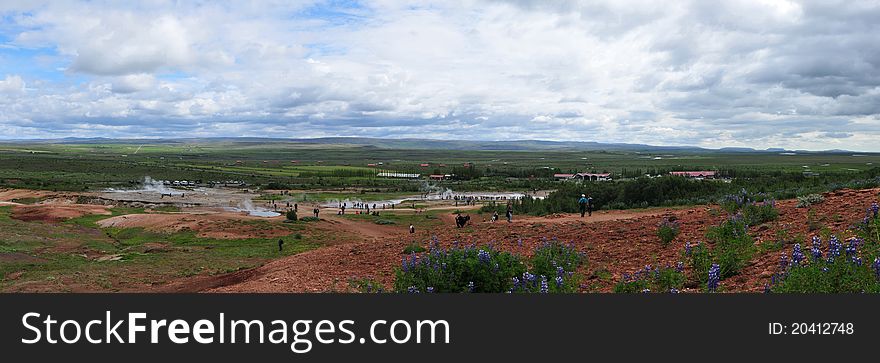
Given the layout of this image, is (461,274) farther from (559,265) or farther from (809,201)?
(809,201)

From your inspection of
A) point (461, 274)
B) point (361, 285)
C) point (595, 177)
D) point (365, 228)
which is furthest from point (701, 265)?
point (595, 177)

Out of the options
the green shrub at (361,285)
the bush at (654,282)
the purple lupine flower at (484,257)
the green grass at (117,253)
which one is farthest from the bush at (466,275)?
the green grass at (117,253)

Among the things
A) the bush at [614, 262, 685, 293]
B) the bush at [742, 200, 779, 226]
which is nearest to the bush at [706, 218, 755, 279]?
the bush at [742, 200, 779, 226]

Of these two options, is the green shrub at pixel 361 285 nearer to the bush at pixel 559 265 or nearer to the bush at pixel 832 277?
the bush at pixel 559 265

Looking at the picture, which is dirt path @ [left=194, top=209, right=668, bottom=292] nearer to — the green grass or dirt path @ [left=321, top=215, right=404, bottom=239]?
the green grass

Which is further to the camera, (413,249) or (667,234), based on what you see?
(413,249)

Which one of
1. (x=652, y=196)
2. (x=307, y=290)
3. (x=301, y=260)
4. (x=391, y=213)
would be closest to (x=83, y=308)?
(x=307, y=290)
